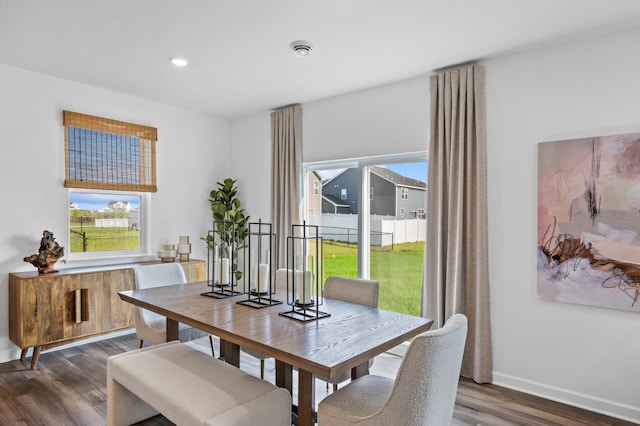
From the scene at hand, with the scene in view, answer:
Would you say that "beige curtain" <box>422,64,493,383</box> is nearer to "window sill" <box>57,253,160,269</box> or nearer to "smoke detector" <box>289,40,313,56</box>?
"smoke detector" <box>289,40,313,56</box>

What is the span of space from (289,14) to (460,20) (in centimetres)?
109

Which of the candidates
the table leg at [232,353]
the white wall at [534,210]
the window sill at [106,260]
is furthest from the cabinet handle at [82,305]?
the white wall at [534,210]

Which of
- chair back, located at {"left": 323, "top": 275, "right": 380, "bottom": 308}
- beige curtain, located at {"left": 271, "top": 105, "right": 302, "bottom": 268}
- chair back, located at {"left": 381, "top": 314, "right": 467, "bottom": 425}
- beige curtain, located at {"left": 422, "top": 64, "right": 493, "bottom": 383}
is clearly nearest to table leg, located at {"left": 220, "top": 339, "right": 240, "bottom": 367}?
chair back, located at {"left": 323, "top": 275, "right": 380, "bottom": 308}

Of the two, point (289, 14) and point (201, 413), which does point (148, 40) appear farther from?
point (201, 413)

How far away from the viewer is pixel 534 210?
2.98 m

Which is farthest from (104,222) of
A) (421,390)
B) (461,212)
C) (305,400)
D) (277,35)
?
(421,390)

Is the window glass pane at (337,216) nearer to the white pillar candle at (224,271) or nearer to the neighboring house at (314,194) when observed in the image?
the neighboring house at (314,194)

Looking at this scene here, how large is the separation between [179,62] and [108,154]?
1.55 metres

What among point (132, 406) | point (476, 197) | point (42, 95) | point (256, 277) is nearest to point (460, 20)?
point (476, 197)

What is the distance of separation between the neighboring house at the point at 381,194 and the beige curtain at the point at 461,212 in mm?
334

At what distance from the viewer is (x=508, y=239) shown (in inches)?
122

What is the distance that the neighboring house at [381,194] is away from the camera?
148 inches

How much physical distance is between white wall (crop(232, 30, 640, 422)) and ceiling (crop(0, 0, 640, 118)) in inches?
A: 8.3

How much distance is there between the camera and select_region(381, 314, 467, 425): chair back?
146cm
